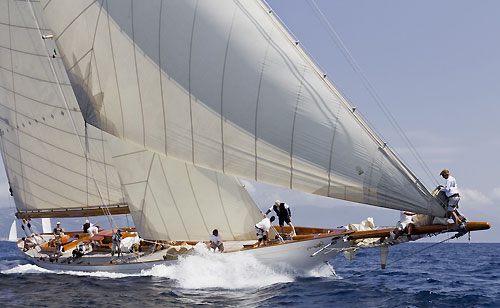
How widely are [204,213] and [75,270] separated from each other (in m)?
6.61

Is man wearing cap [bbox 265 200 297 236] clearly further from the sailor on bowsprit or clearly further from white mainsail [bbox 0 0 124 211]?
white mainsail [bbox 0 0 124 211]

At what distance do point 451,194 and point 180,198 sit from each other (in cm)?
804

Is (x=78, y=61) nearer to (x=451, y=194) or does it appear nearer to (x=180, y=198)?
(x=180, y=198)

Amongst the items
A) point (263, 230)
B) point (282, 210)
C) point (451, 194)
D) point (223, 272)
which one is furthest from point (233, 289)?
point (451, 194)

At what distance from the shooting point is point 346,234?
14062 millimetres

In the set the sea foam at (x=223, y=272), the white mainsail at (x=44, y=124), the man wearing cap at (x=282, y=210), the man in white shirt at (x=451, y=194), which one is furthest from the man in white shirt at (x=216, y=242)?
the white mainsail at (x=44, y=124)

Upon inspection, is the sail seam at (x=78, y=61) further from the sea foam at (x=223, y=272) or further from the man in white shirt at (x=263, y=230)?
the man in white shirt at (x=263, y=230)

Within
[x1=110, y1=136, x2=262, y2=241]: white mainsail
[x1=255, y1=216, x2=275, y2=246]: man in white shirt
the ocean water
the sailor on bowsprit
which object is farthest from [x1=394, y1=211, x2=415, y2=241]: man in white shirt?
[x1=110, y1=136, x2=262, y2=241]: white mainsail

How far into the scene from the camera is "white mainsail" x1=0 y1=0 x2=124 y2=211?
1986cm

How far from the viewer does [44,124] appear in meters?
20.6

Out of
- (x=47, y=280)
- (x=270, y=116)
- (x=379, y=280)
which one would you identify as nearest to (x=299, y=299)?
(x=270, y=116)

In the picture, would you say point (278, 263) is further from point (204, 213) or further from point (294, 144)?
point (294, 144)

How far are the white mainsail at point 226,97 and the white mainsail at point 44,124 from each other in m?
3.64

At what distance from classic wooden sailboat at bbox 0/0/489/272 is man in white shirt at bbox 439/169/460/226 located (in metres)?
0.30
